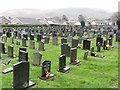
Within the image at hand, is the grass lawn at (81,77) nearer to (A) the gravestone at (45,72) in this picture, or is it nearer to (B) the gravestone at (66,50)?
(A) the gravestone at (45,72)

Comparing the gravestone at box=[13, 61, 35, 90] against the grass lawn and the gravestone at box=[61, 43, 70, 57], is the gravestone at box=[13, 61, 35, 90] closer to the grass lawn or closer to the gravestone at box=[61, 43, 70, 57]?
the grass lawn

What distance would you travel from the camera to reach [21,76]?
721cm

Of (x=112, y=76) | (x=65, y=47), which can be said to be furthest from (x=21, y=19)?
(x=112, y=76)

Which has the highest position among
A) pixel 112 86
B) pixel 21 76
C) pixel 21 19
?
pixel 21 19

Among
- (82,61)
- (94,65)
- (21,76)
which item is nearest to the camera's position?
(21,76)

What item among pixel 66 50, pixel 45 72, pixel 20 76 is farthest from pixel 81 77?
pixel 66 50

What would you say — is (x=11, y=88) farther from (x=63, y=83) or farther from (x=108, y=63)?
(x=108, y=63)

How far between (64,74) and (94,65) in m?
2.75

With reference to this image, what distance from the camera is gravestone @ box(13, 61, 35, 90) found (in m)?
6.99

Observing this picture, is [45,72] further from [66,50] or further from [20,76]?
[66,50]

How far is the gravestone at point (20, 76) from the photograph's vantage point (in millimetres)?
6988

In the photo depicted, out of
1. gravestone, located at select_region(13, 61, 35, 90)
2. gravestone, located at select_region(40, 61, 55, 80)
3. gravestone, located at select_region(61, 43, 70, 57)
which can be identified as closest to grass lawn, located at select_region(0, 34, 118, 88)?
gravestone, located at select_region(40, 61, 55, 80)

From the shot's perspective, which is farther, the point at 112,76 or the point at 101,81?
the point at 112,76

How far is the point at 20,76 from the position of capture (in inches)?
282
